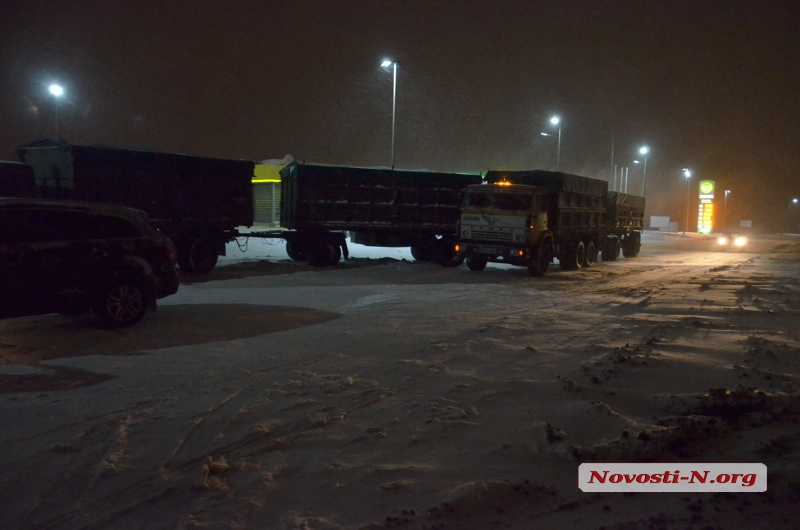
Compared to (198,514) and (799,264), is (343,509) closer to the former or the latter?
(198,514)

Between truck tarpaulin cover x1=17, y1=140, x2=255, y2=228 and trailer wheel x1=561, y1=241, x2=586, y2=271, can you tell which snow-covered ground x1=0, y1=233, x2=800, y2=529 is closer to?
truck tarpaulin cover x1=17, y1=140, x2=255, y2=228

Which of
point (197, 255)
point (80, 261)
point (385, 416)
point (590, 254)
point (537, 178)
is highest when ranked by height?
point (537, 178)

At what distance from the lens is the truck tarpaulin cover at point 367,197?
2016 cm

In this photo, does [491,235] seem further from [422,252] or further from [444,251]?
[422,252]

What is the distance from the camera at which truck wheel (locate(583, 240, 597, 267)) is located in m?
23.0

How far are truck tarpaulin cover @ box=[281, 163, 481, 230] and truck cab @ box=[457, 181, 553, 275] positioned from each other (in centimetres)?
112

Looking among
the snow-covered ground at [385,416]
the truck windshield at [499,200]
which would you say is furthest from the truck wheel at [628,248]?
the snow-covered ground at [385,416]

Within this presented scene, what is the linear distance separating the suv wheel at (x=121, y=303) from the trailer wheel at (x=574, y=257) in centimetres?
1462

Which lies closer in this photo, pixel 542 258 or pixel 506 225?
pixel 506 225

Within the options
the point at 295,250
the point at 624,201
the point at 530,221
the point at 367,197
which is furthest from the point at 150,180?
the point at 624,201

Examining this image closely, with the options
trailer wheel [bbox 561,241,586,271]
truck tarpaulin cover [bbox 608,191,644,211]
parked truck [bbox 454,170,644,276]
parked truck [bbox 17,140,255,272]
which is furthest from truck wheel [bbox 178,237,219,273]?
truck tarpaulin cover [bbox 608,191,644,211]

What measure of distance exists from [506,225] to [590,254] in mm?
6233

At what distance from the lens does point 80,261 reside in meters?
8.66

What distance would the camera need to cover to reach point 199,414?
18.6 feet
